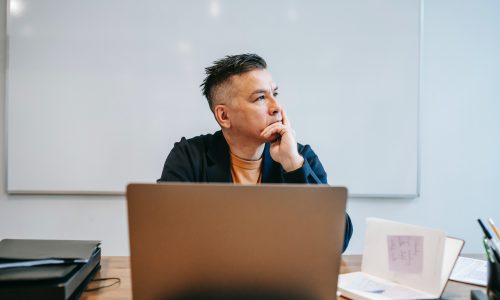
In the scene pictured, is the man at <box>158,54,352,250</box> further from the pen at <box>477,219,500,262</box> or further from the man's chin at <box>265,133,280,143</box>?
the pen at <box>477,219,500,262</box>

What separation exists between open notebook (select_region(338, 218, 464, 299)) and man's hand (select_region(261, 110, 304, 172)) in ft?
1.43

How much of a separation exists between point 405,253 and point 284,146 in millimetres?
568

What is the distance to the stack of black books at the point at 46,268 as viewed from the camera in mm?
663

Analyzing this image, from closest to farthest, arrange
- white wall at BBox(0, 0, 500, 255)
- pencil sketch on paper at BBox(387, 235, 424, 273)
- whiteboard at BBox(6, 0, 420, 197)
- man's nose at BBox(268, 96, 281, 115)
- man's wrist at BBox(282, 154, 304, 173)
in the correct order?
1. pencil sketch on paper at BBox(387, 235, 424, 273)
2. man's wrist at BBox(282, 154, 304, 173)
3. man's nose at BBox(268, 96, 281, 115)
4. whiteboard at BBox(6, 0, 420, 197)
5. white wall at BBox(0, 0, 500, 255)

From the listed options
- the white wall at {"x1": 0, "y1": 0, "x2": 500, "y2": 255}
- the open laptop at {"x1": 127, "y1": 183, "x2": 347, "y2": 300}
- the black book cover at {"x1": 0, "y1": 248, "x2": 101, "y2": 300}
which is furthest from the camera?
the white wall at {"x1": 0, "y1": 0, "x2": 500, "y2": 255}

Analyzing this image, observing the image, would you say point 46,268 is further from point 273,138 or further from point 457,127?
point 457,127

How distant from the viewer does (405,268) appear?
0.79 m

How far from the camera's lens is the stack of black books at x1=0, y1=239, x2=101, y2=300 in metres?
0.66

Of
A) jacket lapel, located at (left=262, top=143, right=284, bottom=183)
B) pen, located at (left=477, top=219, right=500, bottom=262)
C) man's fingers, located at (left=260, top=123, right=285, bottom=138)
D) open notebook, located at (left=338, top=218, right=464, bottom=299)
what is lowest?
open notebook, located at (left=338, top=218, right=464, bottom=299)

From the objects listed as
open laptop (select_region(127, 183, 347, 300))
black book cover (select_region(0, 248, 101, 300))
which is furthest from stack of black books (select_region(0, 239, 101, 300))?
open laptop (select_region(127, 183, 347, 300))

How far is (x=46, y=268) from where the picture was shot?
2.36 feet

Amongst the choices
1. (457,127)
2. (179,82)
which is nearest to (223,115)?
(179,82)

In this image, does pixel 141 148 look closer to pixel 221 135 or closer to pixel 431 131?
pixel 221 135

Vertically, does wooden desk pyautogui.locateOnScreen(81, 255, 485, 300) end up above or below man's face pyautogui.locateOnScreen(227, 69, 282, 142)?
below
